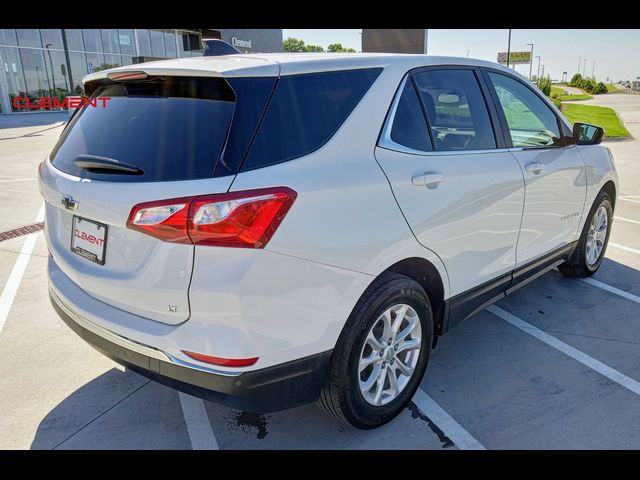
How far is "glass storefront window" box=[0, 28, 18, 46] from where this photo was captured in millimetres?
24234

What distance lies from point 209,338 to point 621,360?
278cm

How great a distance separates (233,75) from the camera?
2.11 metres

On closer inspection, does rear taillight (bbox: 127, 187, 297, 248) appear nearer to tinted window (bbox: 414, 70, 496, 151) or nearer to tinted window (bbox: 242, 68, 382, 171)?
tinted window (bbox: 242, 68, 382, 171)

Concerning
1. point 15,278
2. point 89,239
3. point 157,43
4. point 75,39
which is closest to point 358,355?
point 89,239

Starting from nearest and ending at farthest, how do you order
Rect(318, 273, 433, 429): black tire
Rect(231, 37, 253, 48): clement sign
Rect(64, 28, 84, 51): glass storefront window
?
Rect(318, 273, 433, 429): black tire
Rect(64, 28, 84, 51): glass storefront window
Rect(231, 37, 253, 48): clement sign

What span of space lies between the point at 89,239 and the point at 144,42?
33.4 m

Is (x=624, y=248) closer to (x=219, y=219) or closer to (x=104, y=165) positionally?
(x=219, y=219)

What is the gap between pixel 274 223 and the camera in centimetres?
199

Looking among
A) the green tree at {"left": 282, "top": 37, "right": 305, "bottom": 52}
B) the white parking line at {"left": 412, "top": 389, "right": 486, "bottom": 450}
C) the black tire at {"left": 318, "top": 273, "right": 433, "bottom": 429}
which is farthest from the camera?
the green tree at {"left": 282, "top": 37, "right": 305, "bottom": 52}

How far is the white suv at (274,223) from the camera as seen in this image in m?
1.98

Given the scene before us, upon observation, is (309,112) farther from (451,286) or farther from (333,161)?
(451,286)

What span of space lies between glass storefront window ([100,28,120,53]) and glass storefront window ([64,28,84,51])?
1.51m

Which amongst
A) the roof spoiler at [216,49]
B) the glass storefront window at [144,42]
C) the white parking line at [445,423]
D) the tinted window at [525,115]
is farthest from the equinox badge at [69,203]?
the glass storefront window at [144,42]

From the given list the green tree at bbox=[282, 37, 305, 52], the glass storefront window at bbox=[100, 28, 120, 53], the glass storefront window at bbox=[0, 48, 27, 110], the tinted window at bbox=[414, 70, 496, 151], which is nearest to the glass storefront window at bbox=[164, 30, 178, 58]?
the glass storefront window at bbox=[100, 28, 120, 53]
